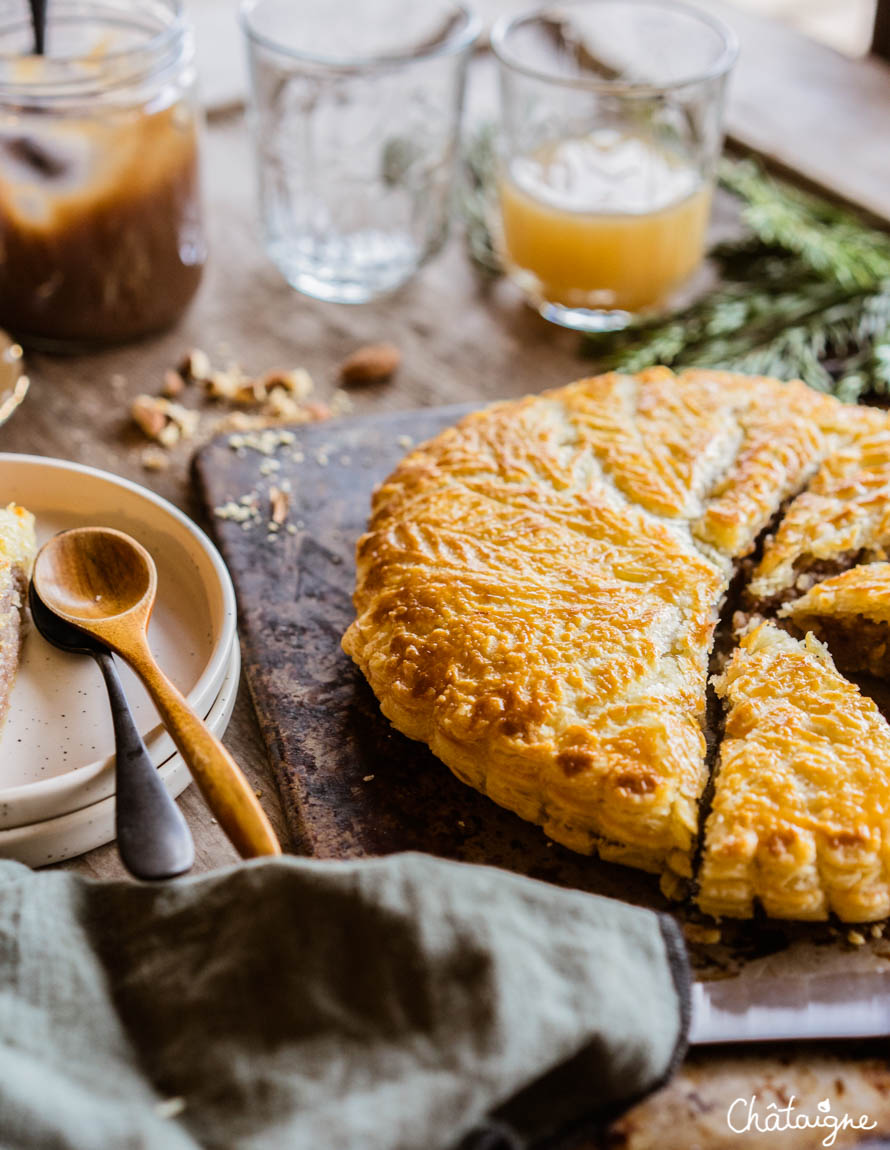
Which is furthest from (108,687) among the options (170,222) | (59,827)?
(170,222)

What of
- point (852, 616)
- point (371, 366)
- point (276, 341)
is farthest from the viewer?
point (276, 341)

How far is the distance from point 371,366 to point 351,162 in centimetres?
64

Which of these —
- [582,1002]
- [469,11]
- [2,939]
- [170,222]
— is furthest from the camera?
[469,11]

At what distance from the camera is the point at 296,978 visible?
1.48 meters

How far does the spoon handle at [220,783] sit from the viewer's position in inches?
65.3

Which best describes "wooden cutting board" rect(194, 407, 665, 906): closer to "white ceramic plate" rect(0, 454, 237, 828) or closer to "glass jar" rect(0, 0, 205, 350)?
"white ceramic plate" rect(0, 454, 237, 828)

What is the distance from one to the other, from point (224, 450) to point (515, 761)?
1182 mm

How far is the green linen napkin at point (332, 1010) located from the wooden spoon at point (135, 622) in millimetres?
92

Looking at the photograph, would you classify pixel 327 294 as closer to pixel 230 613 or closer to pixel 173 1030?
pixel 230 613

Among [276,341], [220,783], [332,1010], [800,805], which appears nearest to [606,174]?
[276,341]

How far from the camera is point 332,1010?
1.44 metres

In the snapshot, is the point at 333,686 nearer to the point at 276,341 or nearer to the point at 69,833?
the point at 69,833

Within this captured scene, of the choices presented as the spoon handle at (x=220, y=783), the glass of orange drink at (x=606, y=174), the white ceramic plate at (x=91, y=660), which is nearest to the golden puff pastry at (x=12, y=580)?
the white ceramic plate at (x=91, y=660)

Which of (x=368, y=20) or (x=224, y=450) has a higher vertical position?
(x=368, y=20)
